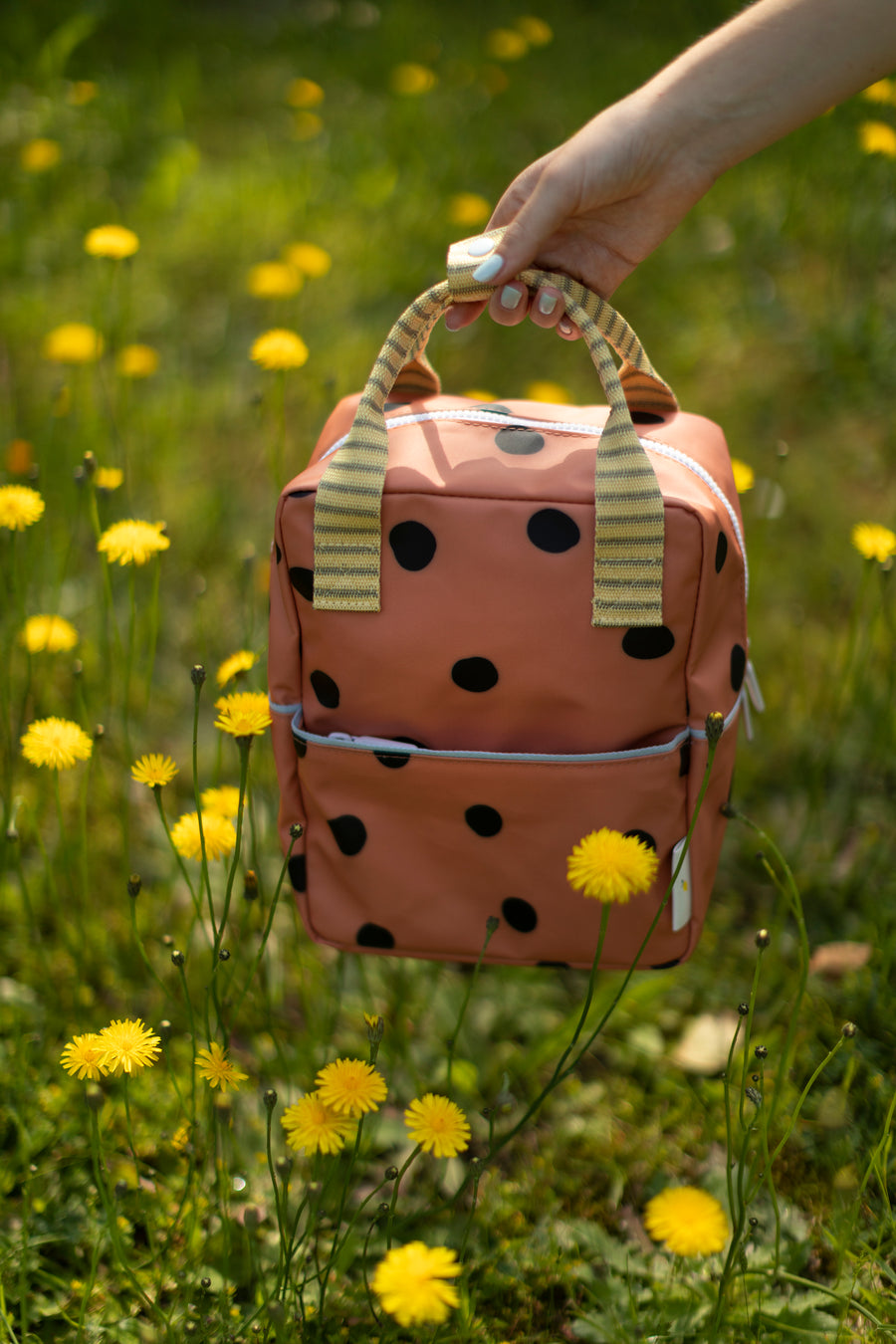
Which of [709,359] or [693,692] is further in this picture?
[709,359]

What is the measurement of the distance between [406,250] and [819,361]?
1.28m

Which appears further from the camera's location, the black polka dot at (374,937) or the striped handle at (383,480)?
the black polka dot at (374,937)

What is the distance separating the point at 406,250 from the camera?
119 inches

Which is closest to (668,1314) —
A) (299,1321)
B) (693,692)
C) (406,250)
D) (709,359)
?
(299,1321)

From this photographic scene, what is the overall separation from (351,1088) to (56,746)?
59 cm

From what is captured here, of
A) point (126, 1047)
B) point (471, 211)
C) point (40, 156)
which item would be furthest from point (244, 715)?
point (40, 156)

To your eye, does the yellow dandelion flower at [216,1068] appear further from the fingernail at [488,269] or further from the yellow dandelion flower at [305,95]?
the yellow dandelion flower at [305,95]

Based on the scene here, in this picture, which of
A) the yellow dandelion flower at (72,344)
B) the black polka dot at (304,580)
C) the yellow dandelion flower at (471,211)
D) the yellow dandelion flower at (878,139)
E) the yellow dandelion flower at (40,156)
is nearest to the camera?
the black polka dot at (304,580)

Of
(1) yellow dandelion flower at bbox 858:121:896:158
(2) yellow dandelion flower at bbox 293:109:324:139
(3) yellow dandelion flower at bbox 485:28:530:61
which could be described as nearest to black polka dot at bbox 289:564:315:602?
(1) yellow dandelion flower at bbox 858:121:896:158

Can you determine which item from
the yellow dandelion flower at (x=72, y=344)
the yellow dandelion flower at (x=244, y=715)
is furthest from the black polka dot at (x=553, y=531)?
the yellow dandelion flower at (x=72, y=344)

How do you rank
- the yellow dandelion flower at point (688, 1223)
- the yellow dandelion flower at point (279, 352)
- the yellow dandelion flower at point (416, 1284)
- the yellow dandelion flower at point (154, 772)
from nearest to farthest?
the yellow dandelion flower at point (416, 1284), the yellow dandelion flower at point (688, 1223), the yellow dandelion flower at point (154, 772), the yellow dandelion flower at point (279, 352)

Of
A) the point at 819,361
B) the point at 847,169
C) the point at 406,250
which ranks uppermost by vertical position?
the point at 847,169

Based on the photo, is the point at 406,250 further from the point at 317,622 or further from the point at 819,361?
the point at 317,622

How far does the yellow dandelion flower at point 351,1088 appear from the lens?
106cm
